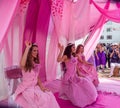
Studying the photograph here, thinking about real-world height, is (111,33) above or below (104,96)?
above

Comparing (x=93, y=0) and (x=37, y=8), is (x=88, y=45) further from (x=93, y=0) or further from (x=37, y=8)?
(x=37, y=8)

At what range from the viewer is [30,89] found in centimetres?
318

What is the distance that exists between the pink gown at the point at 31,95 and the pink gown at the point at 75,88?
0.67 m

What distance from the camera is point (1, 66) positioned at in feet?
13.1

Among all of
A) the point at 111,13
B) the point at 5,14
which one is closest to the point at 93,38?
the point at 111,13

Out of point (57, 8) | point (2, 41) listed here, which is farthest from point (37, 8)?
point (2, 41)

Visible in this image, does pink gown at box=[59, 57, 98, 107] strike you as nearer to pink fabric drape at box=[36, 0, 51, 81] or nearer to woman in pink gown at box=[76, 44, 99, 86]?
woman in pink gown at box=[76, 44, 99, 86]

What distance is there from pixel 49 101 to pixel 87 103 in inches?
33.4

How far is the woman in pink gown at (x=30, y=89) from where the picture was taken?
10.3 feet

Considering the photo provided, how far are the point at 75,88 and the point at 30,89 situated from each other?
3.08ft

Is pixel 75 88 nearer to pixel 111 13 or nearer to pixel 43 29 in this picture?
pixel 43 29

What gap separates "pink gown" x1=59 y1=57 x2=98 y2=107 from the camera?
151 inches

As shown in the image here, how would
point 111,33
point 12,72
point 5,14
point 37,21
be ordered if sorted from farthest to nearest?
A: point 111,33 → point 37,21 → point 12,72 → point 5,14

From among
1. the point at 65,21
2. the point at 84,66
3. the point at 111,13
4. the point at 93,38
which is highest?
the point at 111,13
